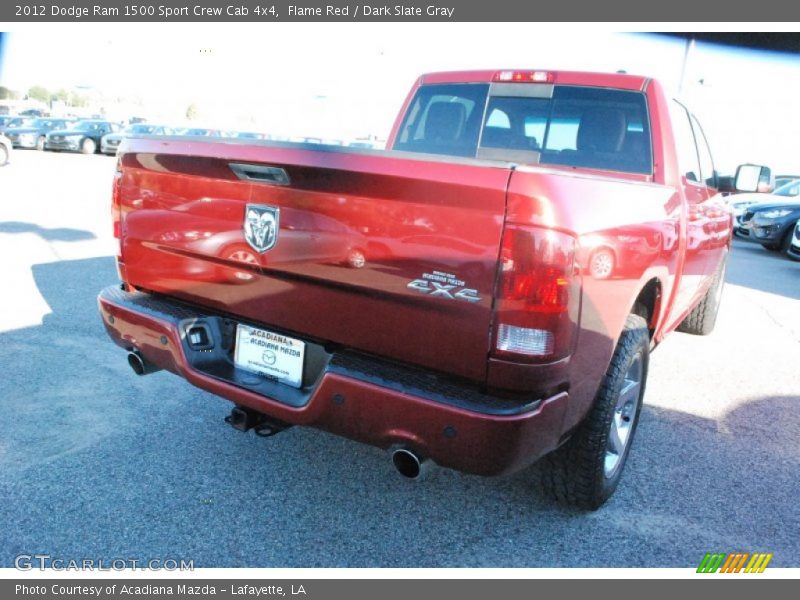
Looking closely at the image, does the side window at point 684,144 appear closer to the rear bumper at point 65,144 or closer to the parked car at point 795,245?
the parked car at point 795,245

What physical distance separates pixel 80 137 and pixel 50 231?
21.0 m

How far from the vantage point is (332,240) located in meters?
2.26

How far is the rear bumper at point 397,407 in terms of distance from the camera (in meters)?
2.06

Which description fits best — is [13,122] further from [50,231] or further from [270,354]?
[270,354]

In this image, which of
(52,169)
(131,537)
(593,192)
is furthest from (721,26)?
(52,169)

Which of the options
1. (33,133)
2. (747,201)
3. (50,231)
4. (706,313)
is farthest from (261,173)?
(33,133)

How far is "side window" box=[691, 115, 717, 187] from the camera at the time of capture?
4324 millimetres

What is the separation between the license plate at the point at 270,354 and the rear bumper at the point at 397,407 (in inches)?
1.4

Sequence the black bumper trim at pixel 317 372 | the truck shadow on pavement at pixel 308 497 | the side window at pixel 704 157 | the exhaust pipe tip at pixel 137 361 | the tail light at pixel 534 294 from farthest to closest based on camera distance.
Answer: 1. the side window at pixel 704 157
2. the exhaust pipe tip at pixel 137 361
3. the truck shadow on pavement at pixel 308 497
4. the black bumper trim at pixel 317 372
5. the tail light at pixel 534 294

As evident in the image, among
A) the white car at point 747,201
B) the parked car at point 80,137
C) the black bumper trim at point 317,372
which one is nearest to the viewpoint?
the black bumper trim at point 317,372

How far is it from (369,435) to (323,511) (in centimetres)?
67

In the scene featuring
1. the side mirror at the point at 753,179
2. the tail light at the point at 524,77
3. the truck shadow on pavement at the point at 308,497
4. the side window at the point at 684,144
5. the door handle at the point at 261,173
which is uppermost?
the tail light at the point at 524,77

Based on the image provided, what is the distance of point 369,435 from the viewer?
224cm

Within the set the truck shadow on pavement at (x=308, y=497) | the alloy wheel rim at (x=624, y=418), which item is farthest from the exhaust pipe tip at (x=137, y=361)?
the alloy wheel rim at (x=624, y=418)
